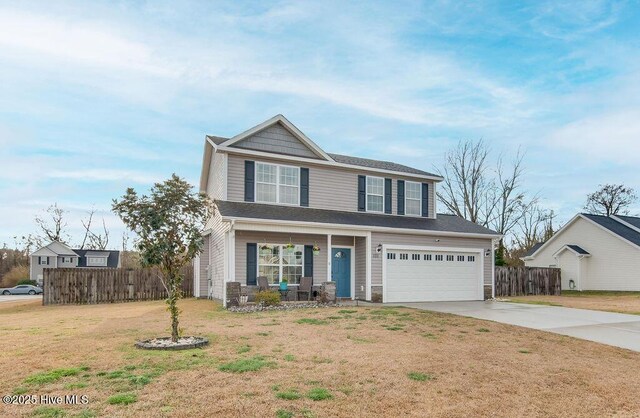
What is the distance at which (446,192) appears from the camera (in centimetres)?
3766

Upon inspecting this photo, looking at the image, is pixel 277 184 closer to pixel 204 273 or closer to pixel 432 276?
pixel 204 273

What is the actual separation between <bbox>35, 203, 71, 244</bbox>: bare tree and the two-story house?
3523 cm

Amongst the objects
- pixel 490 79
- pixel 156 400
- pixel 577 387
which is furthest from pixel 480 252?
pixel 156 400

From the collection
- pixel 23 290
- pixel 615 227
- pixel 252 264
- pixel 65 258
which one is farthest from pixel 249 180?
pixel 65 258

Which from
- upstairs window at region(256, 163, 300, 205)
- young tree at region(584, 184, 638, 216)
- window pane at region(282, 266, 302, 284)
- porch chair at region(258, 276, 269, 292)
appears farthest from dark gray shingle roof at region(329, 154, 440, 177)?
young tree at region(584, 184, 638, 216)

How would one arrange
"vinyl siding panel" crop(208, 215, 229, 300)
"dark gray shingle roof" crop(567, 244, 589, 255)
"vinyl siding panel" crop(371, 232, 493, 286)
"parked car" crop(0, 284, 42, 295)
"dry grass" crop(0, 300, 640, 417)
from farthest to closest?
"parked car" crop(0, 284, 42, 295) → "dark gray shingle roof" crop(567, 244, 589, 255) → "vinyl siding panel" crop(371, 232, 493, 286) → "vinyl siding panel" crop(208, 215, 229, 300) → "dry grass" crop(0, 300, 640, 417)

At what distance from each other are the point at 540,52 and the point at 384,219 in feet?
26.9

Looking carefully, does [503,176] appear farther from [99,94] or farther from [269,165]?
[99,94]

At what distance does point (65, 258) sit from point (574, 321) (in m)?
47.7

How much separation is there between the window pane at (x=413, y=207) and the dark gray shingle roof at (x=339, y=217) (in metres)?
0.35

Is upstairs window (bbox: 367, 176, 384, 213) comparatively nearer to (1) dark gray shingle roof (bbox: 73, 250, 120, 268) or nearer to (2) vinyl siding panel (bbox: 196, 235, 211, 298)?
(2) vinyl siding panel (bbox: 196, 235, 211, 298)

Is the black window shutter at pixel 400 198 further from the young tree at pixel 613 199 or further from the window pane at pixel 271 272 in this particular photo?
the young tree at pixel 613 199

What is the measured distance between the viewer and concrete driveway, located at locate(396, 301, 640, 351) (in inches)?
409

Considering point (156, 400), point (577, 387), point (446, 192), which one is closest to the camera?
point (156, 400)
